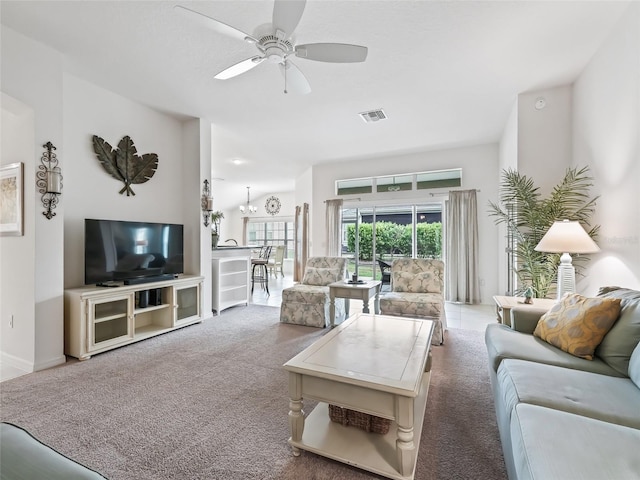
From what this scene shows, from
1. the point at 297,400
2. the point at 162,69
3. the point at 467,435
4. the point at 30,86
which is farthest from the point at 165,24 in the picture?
the point at 467,435

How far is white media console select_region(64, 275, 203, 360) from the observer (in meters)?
2.87

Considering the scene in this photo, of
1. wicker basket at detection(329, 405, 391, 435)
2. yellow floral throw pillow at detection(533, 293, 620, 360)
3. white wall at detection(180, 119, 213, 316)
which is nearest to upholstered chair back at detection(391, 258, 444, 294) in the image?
yellow floral throw pillow at detection(533, 293, 620, 360)

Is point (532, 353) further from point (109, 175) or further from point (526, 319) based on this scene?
point (109, 175)

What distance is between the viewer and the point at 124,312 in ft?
10.6

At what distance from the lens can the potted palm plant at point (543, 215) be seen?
303cm

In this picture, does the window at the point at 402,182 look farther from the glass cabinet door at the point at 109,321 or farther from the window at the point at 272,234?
the glass cabinet door at the point at 109,321

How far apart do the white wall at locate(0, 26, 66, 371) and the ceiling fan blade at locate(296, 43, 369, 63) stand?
2.43 meters

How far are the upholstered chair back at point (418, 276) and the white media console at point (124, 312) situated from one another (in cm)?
278

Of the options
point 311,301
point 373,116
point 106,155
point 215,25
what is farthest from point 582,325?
point 106,155

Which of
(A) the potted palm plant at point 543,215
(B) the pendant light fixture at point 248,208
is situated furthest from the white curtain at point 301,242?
(A) the potted palm plant at point 543,215

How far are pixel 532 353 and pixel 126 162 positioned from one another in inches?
179

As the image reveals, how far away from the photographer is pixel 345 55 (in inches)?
85.3

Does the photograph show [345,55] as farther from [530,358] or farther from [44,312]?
[44,312]

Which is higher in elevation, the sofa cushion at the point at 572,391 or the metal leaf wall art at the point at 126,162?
the metal leaf wall art at the point at 126,162
